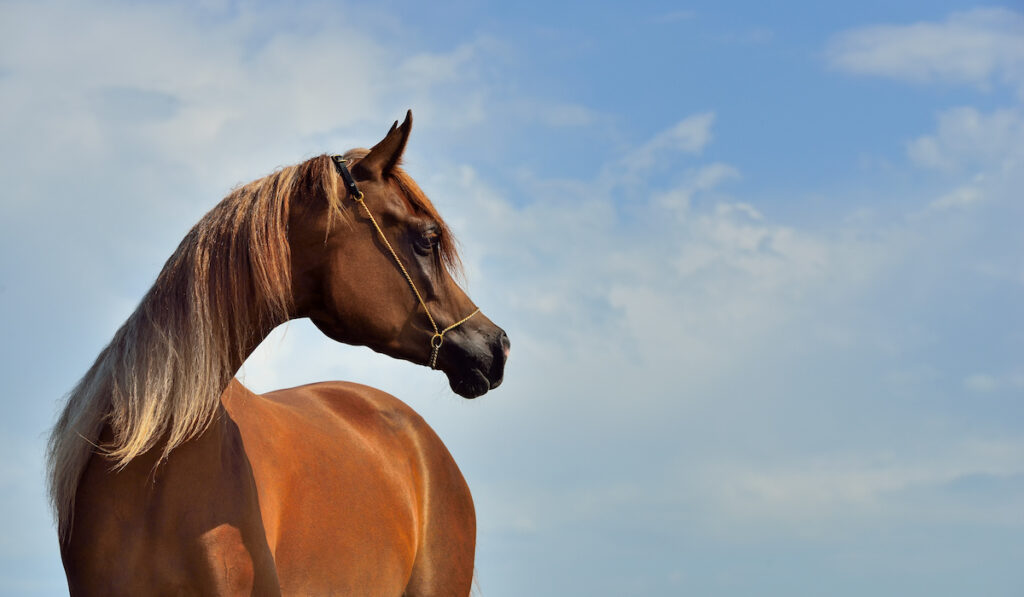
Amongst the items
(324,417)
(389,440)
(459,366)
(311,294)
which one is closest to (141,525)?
(311,294)

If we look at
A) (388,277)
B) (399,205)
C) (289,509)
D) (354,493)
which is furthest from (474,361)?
(354,493)

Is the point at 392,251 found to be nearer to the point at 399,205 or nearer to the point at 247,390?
the point at 399,205

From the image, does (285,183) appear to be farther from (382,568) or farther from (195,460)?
(382,568)

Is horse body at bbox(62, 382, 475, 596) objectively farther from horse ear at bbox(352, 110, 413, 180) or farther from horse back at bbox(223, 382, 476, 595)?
horse ear at bbox(352, 110, 413, 180)

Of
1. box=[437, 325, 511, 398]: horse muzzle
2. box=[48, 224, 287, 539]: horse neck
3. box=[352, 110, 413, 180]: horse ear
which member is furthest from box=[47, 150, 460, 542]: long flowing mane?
box=[437, 325, 511, 398]: horse muzzle

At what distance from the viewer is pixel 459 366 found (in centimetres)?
409

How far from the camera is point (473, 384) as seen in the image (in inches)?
162

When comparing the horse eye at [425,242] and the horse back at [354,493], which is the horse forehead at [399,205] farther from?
the horse back at [354,493]

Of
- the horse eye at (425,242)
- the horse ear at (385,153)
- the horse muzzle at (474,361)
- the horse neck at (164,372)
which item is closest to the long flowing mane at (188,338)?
the horse neck at (164,372)

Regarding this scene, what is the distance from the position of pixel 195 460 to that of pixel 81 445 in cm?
45

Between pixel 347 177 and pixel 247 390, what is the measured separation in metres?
1.12

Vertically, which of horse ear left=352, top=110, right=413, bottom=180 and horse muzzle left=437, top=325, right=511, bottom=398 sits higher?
horse ear left=352, top=110, right=413, bottom=180

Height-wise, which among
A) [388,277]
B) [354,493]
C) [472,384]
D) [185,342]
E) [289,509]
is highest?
[388,277]

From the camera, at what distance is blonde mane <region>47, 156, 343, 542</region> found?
3598 millimetres
